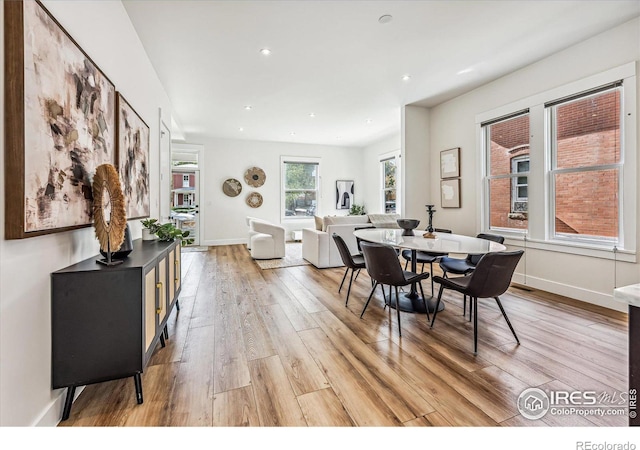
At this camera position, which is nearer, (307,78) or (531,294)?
(531,294)

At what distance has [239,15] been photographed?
2568 mm

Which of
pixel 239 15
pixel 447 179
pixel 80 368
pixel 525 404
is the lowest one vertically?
pixel 525 404

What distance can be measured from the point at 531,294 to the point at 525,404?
2.32 metres

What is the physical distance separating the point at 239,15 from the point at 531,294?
14.3ft

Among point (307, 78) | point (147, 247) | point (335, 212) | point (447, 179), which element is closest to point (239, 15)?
point (307, 78)

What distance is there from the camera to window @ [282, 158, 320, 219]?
8086mm

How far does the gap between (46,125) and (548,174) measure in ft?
15.0

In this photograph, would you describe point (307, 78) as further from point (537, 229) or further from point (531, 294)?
point (531, 294)

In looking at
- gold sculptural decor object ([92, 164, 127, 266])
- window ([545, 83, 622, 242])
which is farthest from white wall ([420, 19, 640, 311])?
gold sculptural decor object ([92, 164, 127, 266])

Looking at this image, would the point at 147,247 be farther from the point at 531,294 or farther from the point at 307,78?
the point at 531,294

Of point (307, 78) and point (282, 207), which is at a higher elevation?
point (307, 78)

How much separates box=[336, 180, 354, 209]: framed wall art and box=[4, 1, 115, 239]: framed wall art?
275 inches
